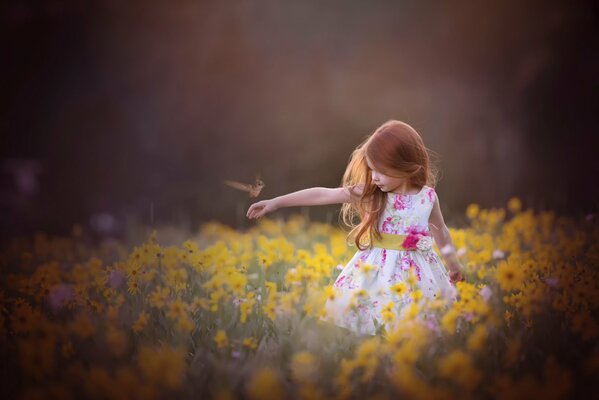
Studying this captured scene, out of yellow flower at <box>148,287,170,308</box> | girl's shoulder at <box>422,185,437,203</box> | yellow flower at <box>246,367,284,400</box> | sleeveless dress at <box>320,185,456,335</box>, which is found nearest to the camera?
yellow flower at <box>246,367,284,400</box>

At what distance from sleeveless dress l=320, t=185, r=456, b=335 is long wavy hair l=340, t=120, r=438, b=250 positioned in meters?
0.06

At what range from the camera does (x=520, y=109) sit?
613cm

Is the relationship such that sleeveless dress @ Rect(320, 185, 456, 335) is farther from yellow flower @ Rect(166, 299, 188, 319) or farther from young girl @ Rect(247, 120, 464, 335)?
yellow flower @ Rect(166, 299, 188, 319)

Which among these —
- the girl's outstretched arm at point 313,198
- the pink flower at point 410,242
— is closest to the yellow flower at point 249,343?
the girl's outstretched arm at point 313,198

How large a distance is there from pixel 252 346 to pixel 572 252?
7.02 feet

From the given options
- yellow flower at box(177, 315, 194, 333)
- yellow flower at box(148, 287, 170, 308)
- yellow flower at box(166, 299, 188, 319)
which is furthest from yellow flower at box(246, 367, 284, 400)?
yellow flower at box(148, 287, 170, 308)

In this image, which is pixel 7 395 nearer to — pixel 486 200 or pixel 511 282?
pixel 511 282

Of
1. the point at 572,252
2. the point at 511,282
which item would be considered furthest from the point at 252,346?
the point at 572,252

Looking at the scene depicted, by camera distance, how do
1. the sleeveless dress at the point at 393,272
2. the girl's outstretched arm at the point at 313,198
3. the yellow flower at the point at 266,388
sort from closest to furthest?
the yellow flower at the point at 266,388 < the sleeveless dress at the point at 393,272 < the girl's outstretched arm at the point at 313,198

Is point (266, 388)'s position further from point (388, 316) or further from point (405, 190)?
point (405, 190)

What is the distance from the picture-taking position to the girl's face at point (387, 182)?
267 centimetres

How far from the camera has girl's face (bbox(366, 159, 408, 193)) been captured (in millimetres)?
2672

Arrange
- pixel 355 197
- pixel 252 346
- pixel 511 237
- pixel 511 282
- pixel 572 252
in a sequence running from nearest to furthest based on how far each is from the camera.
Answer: pixel 252 346 → pixel 511 282 → pixel 355 197 → pixel 572 252 → pixel 511 237

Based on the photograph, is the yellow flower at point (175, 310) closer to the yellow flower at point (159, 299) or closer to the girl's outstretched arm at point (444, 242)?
the yellow flower at point (159, 299)
